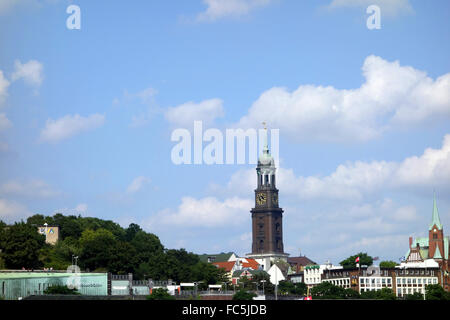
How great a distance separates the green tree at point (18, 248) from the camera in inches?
6845

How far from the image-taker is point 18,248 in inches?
6895

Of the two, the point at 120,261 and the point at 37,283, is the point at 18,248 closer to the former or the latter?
the point at 120,261

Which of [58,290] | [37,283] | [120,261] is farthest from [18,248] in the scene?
[58,290]

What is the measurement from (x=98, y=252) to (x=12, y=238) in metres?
28.7

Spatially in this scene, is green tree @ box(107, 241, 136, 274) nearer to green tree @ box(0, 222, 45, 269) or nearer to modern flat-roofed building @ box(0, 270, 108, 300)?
green tree @ box(0, 222, 45, 269)

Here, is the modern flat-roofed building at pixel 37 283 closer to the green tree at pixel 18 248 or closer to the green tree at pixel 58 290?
the green tree at pixel 58 290

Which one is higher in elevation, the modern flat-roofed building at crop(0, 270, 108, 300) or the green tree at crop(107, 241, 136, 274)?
the green tree at crop(107, 241, 136, 274)

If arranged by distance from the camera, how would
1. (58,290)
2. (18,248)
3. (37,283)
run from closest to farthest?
(58,290) → (37,283) → (18,248)

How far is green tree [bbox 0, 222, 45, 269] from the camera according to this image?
17388cm

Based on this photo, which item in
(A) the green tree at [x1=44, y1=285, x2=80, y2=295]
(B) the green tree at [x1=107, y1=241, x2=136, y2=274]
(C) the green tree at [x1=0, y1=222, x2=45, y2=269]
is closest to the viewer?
(A) the green tree at [x1=44, y1=285, x2=80, y2=295]

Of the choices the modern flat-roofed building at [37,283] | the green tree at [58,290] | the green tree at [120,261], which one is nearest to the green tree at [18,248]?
the green tree at [120,261]

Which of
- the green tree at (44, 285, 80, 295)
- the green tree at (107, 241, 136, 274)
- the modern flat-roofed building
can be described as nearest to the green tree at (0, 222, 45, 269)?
the green tree at (107, 241, 136, 274)
